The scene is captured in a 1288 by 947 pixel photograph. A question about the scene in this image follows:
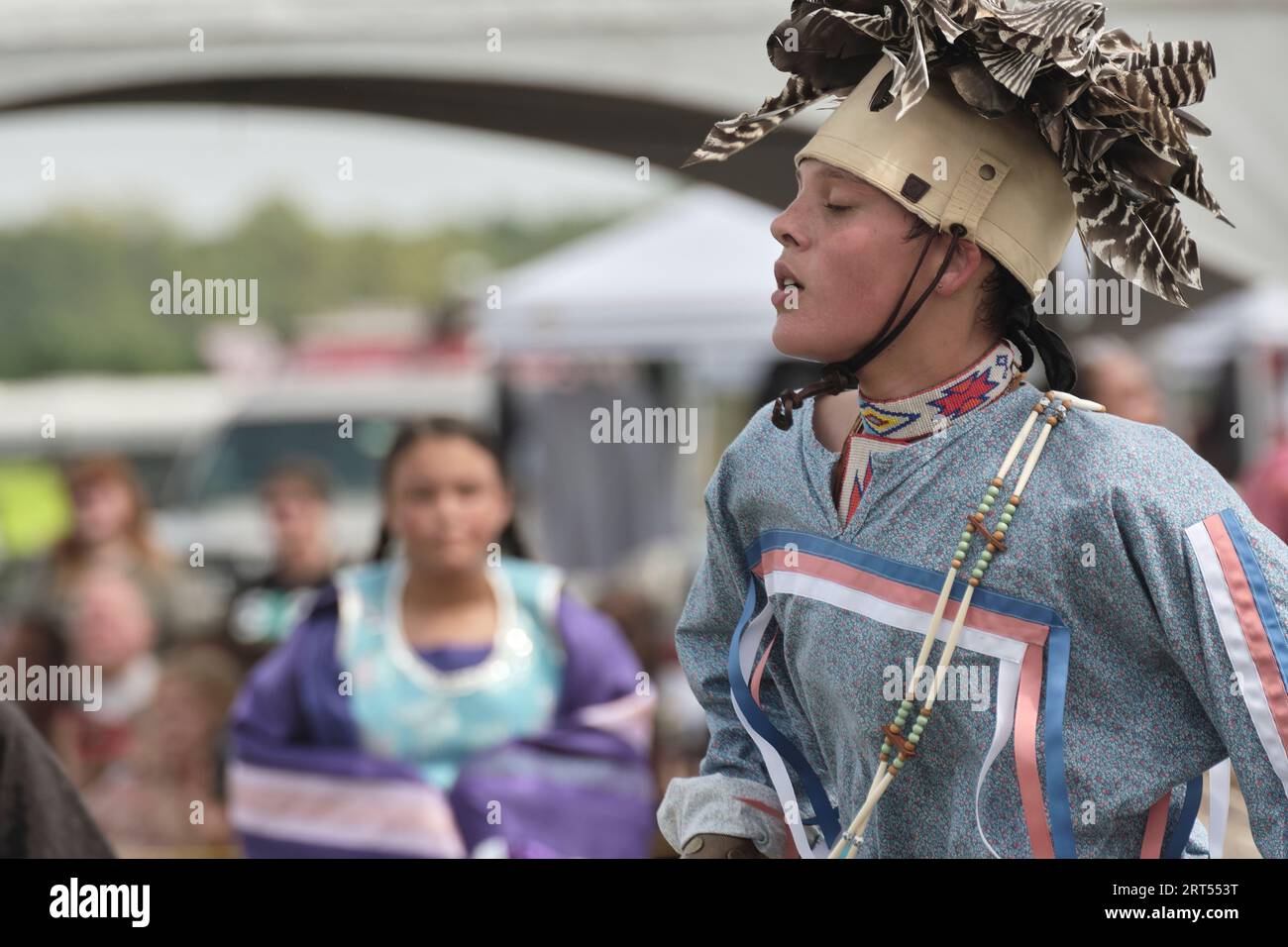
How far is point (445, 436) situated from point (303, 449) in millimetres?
7177

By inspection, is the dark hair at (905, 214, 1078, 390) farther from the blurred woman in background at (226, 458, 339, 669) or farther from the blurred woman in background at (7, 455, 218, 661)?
the blurred woman in background at (7, 455, 218, 661)

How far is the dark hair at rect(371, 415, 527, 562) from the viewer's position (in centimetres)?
397

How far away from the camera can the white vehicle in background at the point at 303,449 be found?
10031 mm

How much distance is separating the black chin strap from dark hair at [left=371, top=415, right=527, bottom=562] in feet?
7.29

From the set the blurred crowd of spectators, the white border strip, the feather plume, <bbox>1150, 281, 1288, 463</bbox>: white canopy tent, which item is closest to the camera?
the white border strip

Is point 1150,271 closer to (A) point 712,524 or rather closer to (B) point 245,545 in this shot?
(A) point 712,524

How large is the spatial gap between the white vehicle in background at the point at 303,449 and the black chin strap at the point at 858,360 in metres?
7.27

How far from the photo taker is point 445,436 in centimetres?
395

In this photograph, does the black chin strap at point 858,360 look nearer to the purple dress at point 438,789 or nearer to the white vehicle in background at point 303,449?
the purple dress at point 438,789

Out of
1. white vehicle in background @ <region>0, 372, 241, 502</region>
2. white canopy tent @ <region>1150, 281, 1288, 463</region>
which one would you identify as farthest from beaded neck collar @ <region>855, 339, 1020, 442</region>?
white vehicle in background @ <region>0, 372, 241, 502</region>

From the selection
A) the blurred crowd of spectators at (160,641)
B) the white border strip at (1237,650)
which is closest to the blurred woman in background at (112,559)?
the blurred crowd of spectators at (160,641)

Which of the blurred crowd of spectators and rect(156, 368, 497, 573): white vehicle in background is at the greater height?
rect(156, 368, 497, 573): white vehicle in background
